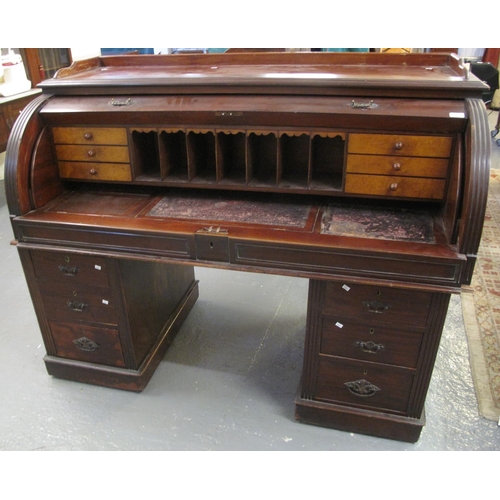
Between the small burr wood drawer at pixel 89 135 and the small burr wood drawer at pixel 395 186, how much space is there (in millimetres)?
962

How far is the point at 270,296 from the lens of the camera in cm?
293

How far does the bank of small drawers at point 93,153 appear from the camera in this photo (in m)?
1.90

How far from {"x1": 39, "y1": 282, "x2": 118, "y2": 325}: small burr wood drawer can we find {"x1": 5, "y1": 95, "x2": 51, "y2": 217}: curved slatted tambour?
1.31 feet

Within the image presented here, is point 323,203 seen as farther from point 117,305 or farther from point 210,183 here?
point 117,305

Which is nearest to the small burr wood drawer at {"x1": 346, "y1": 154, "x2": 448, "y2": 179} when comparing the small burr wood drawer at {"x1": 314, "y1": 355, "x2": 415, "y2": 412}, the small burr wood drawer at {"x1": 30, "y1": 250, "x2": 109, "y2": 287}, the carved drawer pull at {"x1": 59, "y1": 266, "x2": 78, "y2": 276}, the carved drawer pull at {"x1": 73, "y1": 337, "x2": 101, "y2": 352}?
the small burr wood drawer at {"x1": 314, "y1": 355, "x2": 415, "y2": 412}

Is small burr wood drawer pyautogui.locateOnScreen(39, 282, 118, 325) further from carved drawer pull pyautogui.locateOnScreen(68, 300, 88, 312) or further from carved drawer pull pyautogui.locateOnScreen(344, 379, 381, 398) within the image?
carved drawer pull pyautogui.locateOnScreen(344, 379, 381, 398)

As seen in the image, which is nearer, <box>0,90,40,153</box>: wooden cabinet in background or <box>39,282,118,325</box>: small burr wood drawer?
<box>39,282,118,325</box>: small burr wood drawer

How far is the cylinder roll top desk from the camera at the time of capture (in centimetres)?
158

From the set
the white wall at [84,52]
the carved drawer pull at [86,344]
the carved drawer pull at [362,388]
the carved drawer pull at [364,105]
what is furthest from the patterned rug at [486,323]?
the white wall at [84,52]

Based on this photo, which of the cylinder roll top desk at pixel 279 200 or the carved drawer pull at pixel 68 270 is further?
the carved drawer pull at pixel 68 270

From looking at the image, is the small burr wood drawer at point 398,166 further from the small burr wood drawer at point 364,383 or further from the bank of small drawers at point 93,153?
the bank of small drawers at point 93,153

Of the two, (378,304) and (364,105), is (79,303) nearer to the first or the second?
(378,304)

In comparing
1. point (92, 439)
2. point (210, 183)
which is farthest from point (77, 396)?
point (210, 183)

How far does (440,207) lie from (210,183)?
3.04ft
